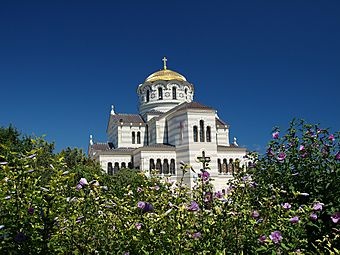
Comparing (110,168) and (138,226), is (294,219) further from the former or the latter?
(110,168)

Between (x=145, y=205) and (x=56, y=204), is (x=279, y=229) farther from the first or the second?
(x=56, y=204)

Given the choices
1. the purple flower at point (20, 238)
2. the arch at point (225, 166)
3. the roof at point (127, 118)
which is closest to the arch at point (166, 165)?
the arch at point (225, 166)

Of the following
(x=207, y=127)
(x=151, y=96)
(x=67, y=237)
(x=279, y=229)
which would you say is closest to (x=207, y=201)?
(x=279, y=229)

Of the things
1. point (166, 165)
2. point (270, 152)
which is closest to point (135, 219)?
point (270, 152)

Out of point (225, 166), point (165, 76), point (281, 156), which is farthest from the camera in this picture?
point (165, 76)

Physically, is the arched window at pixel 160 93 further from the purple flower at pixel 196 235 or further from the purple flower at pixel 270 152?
the purple flower at pixel 196 235

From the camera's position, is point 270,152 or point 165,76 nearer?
point 270,152

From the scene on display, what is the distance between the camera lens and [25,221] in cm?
342

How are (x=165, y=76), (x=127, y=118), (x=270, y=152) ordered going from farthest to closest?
1. (x=165, y=76)
2. (x=127, y=118)
3. (x=270, y=152)

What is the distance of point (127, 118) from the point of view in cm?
4200

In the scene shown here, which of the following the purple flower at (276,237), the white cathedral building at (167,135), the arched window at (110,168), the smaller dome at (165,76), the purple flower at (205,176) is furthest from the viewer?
the smaller dome at (165,76)

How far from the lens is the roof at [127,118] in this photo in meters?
41.0

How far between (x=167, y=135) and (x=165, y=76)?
886 cm

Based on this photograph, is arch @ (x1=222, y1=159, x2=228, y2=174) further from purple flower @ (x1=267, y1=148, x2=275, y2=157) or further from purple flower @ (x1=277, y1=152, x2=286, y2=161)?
purple flower @ (x1=277, y1=152, x2=286, y2=161)
